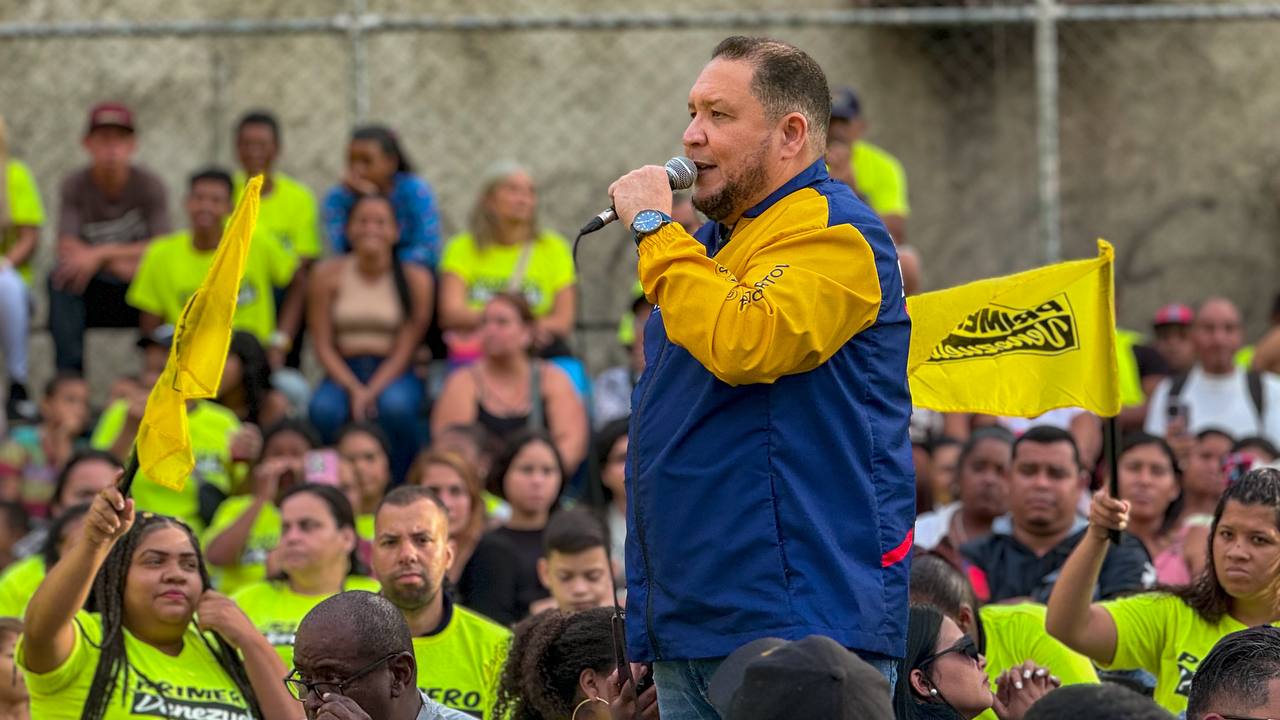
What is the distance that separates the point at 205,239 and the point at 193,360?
5419 millimetres

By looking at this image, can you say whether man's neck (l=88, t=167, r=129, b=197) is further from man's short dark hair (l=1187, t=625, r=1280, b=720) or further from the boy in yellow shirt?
man's short dark hair (l=1187, t=625, r=1280, b=720)

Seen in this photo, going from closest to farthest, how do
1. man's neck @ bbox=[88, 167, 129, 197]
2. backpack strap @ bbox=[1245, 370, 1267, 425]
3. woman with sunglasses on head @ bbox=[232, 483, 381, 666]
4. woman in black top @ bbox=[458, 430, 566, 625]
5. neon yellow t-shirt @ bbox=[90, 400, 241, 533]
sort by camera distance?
woman with sunglasses on head @ bbox=[232, 483, 381, 666] < woman in black top @ bbox=[458, 430, 566, 625] < neon yellow t-shirt @ bbox=[90, 400, 241, 533] < backpack strap @ bbox=[1245, 370, 1267, 425] < man's neck @ bbox=[88, 167, 129, 197]

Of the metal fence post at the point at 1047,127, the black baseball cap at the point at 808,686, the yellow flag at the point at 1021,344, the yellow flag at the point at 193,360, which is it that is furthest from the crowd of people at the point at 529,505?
the metal fence post at the point at 1047,127

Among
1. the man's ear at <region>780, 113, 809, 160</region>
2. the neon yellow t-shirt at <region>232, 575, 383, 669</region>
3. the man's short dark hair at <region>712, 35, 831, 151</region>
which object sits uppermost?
the man's short dark hair at <region>712, 35, 831, 151</region>

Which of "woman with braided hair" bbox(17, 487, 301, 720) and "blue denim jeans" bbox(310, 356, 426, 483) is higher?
"blue denim jeans" bbox(310, 356, 426, 483)

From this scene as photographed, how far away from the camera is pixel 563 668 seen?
17.8 ft

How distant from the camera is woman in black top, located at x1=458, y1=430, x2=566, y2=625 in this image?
7.86 m

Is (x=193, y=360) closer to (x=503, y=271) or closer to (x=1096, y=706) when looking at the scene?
(x=1096, y=706)

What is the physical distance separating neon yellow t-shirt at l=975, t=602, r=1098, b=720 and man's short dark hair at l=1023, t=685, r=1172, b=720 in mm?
2784

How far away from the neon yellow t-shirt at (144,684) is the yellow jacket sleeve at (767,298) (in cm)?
283

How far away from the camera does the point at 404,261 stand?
35.0 feet

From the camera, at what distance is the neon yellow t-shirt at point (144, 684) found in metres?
5.94

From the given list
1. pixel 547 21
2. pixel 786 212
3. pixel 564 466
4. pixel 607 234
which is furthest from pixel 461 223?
pixel 786 212

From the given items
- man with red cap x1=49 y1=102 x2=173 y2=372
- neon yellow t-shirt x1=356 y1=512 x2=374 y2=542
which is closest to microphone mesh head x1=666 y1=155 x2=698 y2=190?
neon yellow t-shirt x1=356 y1=512 x2=374 y2=542
